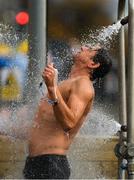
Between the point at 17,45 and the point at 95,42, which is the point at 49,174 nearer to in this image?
the point at 95,42

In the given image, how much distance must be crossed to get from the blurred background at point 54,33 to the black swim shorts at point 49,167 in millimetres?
1217

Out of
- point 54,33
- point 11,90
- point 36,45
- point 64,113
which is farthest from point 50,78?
point 54,33

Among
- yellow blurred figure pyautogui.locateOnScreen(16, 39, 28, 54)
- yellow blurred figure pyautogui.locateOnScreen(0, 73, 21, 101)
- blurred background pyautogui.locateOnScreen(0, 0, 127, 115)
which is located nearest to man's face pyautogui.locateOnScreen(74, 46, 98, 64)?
blurred background pyautogui.locateOnScreen(0, 0, 127, 115)

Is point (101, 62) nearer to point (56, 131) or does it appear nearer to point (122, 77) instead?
point (56, 131)

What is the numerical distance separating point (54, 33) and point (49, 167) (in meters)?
3.25

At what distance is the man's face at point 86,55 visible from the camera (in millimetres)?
4793

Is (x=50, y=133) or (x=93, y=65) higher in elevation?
(x=93, y=65)

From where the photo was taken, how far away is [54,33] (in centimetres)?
748

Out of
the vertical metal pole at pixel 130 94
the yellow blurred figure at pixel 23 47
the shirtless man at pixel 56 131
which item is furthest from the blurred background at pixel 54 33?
the vertical metal pole at pixel 130 94

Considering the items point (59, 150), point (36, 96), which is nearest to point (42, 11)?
point (36, 96)

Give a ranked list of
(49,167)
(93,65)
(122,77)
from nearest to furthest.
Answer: (49,167)
(93,65)
(122,77)

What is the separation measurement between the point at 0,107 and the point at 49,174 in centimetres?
153

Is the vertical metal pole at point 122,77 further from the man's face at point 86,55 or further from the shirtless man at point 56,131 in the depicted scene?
the shirtless man at point 56,131

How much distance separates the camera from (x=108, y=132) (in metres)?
5.93
